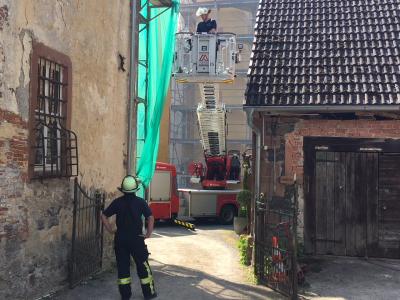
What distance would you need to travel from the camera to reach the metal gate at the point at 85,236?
661cm

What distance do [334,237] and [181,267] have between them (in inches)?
120

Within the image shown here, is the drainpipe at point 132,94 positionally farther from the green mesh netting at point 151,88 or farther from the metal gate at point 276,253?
the metal gate at point 276,253

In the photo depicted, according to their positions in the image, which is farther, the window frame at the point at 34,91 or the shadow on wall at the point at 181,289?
the shadow on wall at the point at 181,289

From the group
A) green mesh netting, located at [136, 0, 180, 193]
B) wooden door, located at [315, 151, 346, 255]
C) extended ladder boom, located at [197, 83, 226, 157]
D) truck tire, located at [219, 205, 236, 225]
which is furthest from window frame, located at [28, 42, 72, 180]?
truck tire, located at [219, 205, 236, 225]

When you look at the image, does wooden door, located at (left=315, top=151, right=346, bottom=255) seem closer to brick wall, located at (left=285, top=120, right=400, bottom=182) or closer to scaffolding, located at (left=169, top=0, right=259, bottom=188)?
brick wall, located at (left=285, top=120, right=400, bottom=182)

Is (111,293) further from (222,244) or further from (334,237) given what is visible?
(222,244)

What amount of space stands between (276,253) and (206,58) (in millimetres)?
4880

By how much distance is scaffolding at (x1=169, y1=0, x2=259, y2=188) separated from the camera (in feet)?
88.8

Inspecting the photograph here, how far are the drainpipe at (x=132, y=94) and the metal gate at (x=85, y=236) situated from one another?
135 centimetres

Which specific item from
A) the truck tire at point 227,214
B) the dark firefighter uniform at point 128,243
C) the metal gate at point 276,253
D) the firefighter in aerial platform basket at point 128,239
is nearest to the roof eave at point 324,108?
the metal gate at point 276,253

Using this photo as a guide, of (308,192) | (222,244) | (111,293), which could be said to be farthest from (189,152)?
(111,293)

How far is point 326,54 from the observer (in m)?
9.31

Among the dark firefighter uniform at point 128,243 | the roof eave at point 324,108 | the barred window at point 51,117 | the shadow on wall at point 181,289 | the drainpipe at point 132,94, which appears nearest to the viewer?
the barred window at point 51,117

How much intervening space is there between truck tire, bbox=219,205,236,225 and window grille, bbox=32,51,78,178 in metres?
10.3
